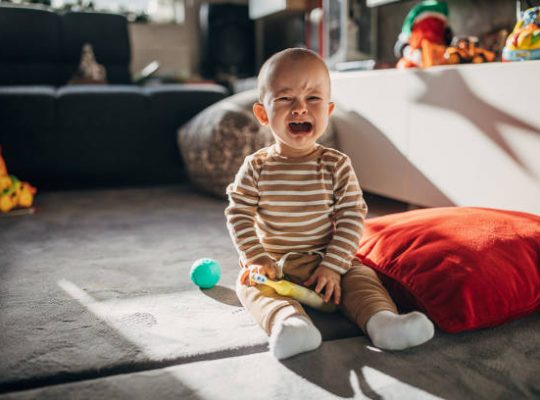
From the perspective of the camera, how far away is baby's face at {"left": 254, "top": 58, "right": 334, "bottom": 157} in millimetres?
949

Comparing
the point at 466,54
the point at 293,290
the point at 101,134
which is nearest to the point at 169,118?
the point at 101,134

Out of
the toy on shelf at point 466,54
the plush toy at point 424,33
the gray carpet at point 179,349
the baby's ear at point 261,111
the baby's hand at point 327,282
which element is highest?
the plush toy at point 424,33

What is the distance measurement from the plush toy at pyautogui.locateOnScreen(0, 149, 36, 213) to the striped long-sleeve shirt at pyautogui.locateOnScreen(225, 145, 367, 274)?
1.25 meters

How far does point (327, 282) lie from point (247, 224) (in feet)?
0.60

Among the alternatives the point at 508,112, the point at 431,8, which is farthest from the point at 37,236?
the point at 431,8

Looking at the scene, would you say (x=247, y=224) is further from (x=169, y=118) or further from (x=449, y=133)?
(x=169, y=118)

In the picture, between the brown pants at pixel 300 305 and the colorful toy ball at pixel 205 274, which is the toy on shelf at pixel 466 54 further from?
the colorful toy ball at pixel 205 274

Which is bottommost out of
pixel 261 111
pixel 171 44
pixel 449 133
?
pixel 449 133

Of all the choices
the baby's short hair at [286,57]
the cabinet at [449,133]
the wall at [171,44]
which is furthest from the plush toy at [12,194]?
the wall at [171,44]

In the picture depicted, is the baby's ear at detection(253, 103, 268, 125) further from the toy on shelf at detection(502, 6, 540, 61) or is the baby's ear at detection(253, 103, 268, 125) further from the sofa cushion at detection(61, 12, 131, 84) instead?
the sofa cushion at detection(61, 12, 131, 84)

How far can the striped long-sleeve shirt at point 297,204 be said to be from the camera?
99cm

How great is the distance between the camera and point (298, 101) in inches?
37.6

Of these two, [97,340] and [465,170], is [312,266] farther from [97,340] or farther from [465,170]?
[465,170]

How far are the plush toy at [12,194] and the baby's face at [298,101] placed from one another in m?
1.32
